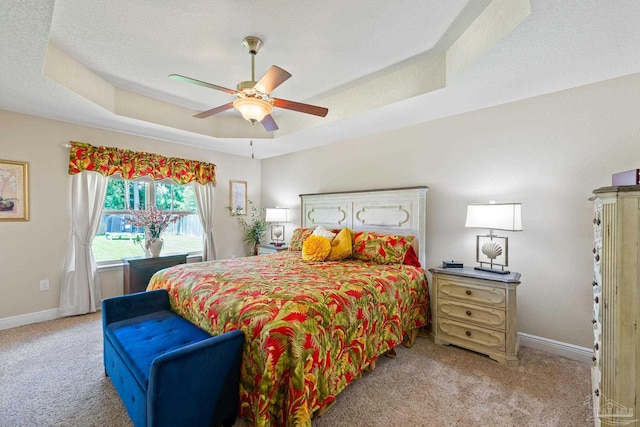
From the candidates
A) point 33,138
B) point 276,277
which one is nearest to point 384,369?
point 276,277

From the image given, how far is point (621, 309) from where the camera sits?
136 centimetres

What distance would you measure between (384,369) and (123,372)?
6.21 feet

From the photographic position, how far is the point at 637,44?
1.84 meters

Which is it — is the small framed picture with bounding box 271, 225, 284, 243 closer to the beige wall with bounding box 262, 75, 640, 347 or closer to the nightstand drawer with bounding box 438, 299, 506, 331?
the beige wall with bounding box 262, 75, 640, 347

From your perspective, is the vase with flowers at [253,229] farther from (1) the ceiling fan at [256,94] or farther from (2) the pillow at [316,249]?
(1) the ceiling fan at [256,94]

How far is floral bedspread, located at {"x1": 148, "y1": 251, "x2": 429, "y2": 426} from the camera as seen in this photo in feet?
4.94

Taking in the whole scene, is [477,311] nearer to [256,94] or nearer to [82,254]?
[256,94]

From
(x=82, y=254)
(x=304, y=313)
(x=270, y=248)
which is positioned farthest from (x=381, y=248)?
(x=82, y=254)

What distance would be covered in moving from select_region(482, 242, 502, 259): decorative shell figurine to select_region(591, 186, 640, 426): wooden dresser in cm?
123

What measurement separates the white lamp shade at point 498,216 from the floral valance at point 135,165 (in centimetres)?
403

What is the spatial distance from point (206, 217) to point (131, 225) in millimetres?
1067

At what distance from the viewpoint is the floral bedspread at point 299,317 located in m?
1.51

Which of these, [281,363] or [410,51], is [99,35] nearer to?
[410,51]

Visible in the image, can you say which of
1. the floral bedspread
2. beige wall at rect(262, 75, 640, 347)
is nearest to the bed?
the floral bedspread
